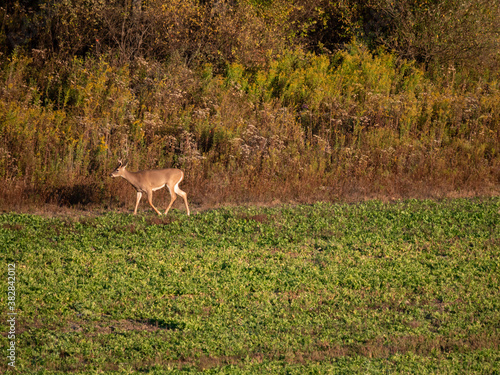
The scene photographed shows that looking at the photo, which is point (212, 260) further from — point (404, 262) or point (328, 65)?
point (328, 65)

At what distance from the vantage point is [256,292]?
789 cm

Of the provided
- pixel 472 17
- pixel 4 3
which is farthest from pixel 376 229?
pixel 4 3

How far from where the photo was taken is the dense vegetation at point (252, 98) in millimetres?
14094

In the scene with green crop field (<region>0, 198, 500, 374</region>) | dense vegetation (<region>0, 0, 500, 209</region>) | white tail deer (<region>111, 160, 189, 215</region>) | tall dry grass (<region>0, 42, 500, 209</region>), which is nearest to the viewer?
green crop field (<region>0, 198, 500, 374</region>)

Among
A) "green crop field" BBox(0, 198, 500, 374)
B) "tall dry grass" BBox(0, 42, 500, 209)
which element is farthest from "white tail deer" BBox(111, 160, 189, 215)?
"tall dry grass" BBox(0, 42, 500, 209)

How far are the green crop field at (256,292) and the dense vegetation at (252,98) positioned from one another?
2384 millimetres

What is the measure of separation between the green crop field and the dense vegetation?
2.38 m

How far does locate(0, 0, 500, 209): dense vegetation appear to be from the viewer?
1409 cm

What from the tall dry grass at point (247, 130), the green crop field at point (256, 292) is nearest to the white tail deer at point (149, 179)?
the green crop field at point (256, 292)

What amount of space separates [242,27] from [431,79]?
631 cm

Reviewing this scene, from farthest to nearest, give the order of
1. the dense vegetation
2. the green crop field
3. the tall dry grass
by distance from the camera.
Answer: the dense vegetation < the tall dry grass < the green crop field

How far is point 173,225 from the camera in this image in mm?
10930

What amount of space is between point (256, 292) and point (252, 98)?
33.4 feet

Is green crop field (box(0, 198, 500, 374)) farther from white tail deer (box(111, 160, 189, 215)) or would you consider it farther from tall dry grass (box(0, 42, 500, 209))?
tall dry grass (box(0, 42, 500, 209))
